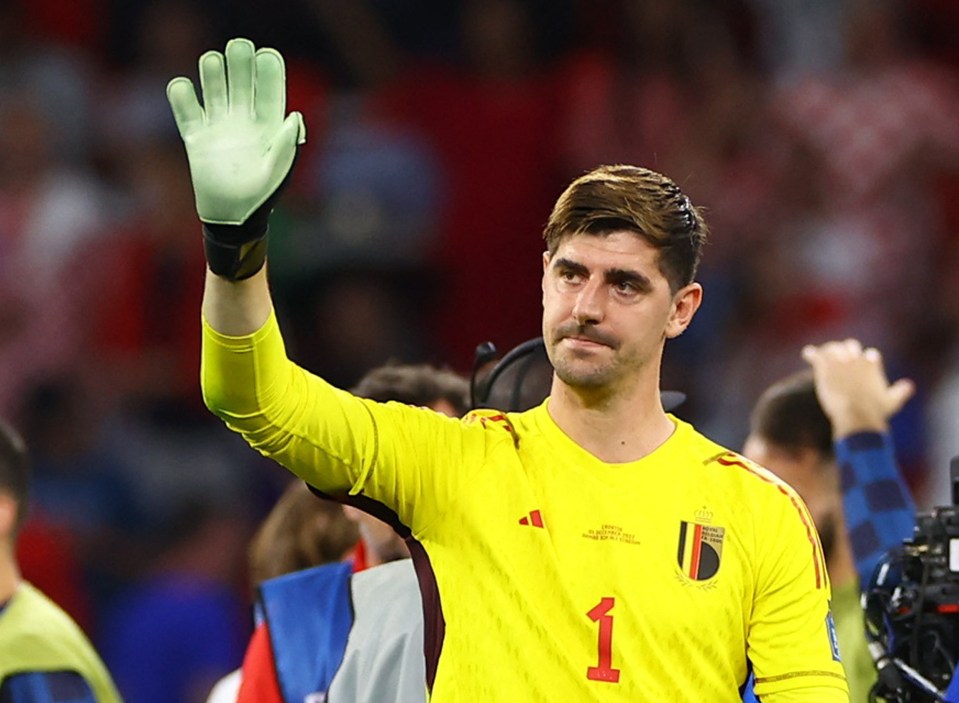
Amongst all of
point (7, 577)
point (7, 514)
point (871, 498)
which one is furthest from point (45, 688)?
point (871, 498)

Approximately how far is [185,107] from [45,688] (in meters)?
1.66

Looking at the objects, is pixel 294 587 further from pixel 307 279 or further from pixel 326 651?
pixel 307 279

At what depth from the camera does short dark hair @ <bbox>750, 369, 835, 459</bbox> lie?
199 inches

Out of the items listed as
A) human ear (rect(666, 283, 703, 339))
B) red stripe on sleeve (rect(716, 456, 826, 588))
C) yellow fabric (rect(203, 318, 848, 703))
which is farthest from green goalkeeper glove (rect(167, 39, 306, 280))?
red stripe on sleeve (rect(716, 456, 826, 588))

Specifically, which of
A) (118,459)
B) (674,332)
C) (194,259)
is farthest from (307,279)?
(674,332)

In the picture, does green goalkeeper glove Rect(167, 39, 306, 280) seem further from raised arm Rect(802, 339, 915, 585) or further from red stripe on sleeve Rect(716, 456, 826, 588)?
raised arm Rect(802, 339, 915, 585)

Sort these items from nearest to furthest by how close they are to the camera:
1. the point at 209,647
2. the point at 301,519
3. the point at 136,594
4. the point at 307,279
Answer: the point at 301,519 < the point at 209,647 < the point at 136,594 < the point at 307,279

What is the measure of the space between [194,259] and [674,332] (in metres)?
5.22

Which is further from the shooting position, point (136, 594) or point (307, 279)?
point (307, 279)

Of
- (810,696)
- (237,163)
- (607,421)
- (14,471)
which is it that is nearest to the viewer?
(237,163)

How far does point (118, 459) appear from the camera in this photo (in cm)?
836

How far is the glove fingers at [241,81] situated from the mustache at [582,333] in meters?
0.63

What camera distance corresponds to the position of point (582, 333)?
3424 mm

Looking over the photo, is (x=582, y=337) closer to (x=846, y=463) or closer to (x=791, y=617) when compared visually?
(x=791, y=617)
